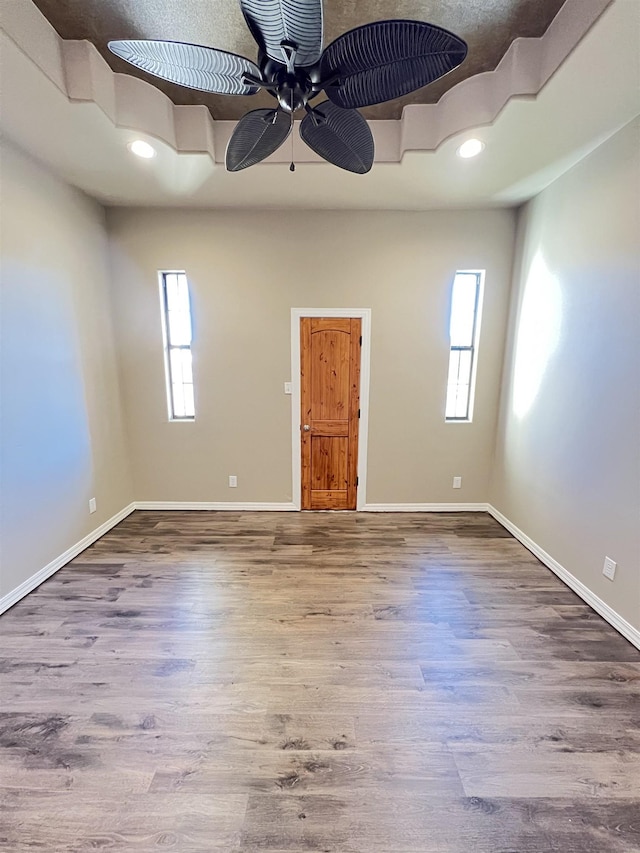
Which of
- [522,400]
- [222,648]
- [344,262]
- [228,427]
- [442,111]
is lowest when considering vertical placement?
[222,648]

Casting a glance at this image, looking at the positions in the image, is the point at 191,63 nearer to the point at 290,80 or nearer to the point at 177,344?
the point at 290,80

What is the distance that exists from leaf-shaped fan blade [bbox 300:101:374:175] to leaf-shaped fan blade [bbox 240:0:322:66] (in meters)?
0.26

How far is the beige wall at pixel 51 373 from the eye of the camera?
2.29 m

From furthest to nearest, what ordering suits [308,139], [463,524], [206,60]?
1. [463,524]
2. [308,139]
3. [206,60]

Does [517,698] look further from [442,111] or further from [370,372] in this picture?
[442,111]

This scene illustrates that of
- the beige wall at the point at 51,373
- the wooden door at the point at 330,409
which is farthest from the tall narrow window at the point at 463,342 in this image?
the beige wall at the point at 51,373

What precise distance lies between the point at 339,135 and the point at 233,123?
4.74ft

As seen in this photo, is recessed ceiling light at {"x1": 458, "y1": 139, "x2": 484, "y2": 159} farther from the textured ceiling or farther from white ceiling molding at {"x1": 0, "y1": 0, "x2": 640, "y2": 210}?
the textured ceiling

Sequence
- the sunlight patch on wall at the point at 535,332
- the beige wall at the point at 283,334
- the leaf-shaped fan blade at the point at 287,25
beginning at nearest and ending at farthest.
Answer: the leaf-shaped fan blade at the point at 287,25, the sunlight patch on wall at the point at 535,332, the beige wall at the point at 283,334

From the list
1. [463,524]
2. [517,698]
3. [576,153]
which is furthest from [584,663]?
[576,153]

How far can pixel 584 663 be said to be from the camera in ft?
6.05

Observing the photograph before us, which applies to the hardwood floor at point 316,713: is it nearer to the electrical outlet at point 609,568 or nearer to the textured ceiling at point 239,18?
the electrical outlet at point 609,568

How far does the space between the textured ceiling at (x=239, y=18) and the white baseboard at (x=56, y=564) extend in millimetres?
3342

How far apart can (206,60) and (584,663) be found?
3.24 m
